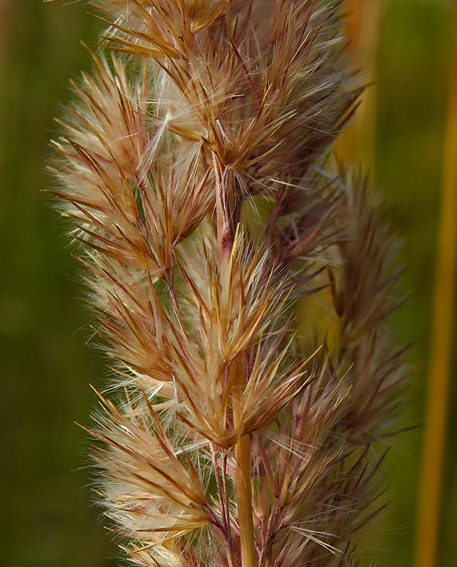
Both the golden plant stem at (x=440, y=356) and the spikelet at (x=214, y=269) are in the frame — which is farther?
the golden plant stem at (x=440, y=356)

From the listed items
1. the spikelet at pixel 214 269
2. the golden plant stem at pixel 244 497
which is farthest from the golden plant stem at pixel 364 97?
the golden plant stem at pixel 244 497

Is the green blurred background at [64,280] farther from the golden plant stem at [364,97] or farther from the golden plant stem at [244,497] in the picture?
the golden plant stem at [244,497]

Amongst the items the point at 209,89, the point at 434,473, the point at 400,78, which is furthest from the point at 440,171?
the point at 209,89

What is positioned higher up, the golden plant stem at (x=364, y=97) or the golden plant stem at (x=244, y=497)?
the golden plant stem at (x=364, y=97)

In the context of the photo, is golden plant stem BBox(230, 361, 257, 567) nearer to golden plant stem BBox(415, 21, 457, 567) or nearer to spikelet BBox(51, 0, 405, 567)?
spikelet BBox(51, 0, 405, 567)

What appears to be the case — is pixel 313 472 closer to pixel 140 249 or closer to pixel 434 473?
pixel 140 249
